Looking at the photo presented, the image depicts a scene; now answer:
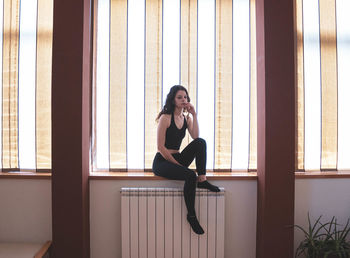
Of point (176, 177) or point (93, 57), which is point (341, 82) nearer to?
point (176, 177)

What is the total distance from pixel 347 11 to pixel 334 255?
7.30ft

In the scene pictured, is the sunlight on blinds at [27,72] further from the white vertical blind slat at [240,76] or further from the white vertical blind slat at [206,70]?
the white vertical blind slat at [240,76]

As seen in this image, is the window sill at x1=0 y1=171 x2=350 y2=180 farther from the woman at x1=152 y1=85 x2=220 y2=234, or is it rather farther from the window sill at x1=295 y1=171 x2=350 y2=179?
the woman at x1=152 y1=85 x2=220 y2=234

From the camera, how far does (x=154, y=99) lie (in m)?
2.32

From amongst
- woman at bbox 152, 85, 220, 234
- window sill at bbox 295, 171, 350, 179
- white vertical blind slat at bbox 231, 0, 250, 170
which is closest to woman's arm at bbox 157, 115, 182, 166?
woman at bbox 152, 85, 220, 234

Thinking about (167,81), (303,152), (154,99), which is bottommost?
(303,152)

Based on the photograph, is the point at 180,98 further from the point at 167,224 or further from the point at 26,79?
the point at 26,79

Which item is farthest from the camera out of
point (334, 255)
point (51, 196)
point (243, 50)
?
point (243, 50)

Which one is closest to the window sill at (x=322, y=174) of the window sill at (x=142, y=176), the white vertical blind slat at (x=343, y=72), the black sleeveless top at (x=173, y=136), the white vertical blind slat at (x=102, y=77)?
the white vertical blind slat at (x=343, y=72)

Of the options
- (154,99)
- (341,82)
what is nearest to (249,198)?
(154,99)

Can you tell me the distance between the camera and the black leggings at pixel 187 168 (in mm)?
1993

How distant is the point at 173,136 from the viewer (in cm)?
211

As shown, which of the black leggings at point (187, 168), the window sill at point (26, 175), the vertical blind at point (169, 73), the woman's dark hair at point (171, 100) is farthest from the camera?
the vertical blind at point (169, 73)

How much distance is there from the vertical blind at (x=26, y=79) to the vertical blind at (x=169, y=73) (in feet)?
1.52
